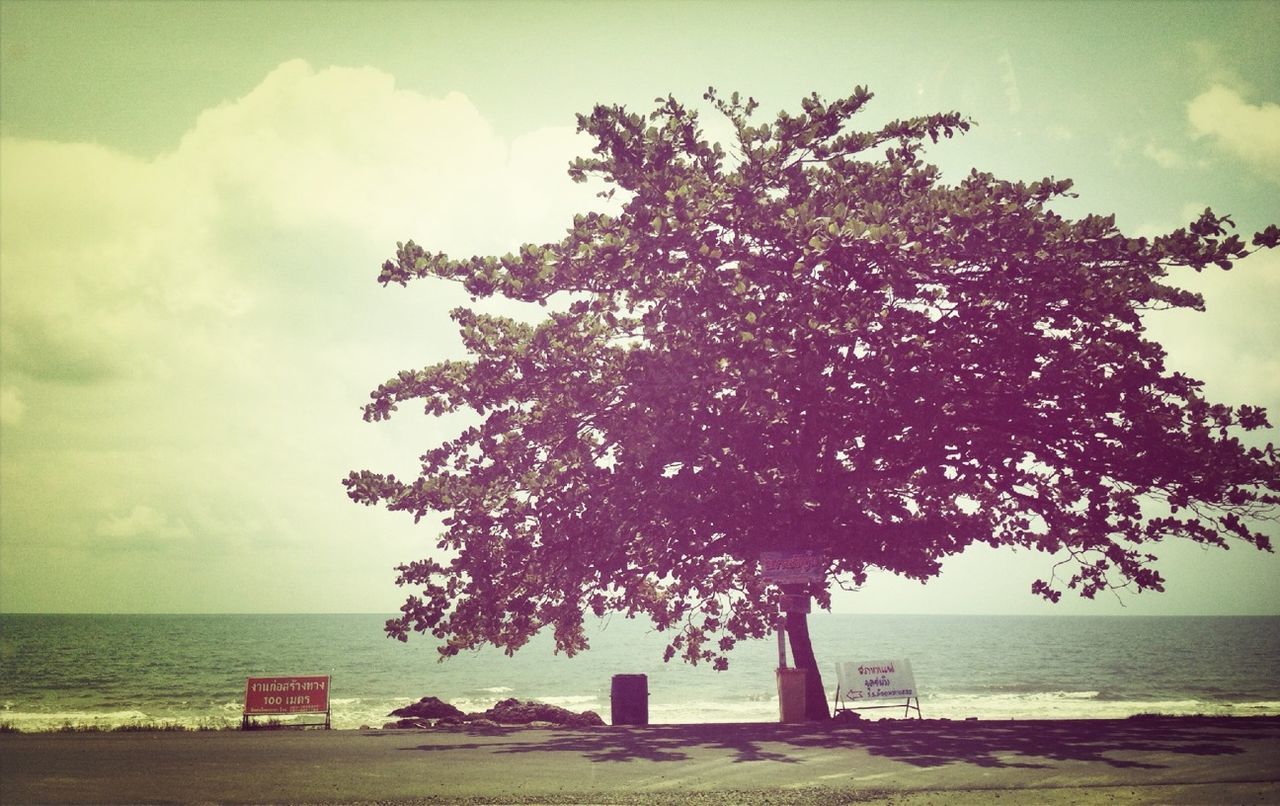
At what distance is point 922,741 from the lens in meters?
15.5

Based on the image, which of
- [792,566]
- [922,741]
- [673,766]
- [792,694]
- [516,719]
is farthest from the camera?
[516,719]

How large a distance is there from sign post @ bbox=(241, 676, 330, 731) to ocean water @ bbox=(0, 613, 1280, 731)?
6.92m

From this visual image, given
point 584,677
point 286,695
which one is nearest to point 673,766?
point 286,695

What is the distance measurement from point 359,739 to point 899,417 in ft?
43.7

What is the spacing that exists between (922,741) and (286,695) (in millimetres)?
14436

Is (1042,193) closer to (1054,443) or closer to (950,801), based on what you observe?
(1054,443)

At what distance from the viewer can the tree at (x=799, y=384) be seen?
757 inches

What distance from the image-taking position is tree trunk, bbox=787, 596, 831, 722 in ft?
67.3

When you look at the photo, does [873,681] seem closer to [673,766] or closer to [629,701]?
[629,701]

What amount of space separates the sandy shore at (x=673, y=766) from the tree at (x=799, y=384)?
15.6ft

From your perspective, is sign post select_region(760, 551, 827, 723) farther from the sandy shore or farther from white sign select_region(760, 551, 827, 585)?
the sandy shore

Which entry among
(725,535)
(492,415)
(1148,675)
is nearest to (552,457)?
(492,415)

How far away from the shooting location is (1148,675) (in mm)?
76875

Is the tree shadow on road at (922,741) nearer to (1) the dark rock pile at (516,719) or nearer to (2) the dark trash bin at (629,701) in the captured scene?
(2) the dark trash bin at (629,701)
